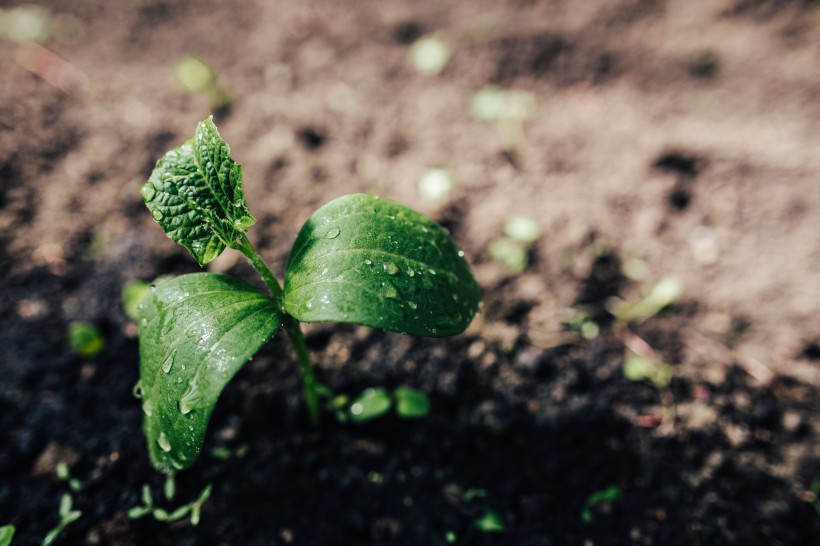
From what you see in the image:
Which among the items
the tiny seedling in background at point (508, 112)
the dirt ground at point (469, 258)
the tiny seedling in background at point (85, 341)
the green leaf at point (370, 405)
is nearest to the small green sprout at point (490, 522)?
the dirt ground at point (469, 258)

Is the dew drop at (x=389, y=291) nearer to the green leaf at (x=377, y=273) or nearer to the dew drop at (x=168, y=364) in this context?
the green leaf at (x=377, y=273)

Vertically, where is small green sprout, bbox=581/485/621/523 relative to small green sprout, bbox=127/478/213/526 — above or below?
below

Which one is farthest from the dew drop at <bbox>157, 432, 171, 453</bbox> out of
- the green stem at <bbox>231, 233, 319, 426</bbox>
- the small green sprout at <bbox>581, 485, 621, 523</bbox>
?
the small green sprout at <bbox>581, 485, 621, 523</bbox>

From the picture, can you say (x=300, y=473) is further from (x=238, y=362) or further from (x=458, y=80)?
(x=458, y=80)

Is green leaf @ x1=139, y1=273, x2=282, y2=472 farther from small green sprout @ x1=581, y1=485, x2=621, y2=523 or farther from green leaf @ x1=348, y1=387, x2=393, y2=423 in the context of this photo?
small green sprout @ x1=581, y1=485, x2=621, y2=523

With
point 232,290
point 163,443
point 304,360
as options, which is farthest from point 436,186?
point 163,443

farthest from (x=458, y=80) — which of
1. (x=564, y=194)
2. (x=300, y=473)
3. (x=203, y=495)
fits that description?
(x=203, y=495)
